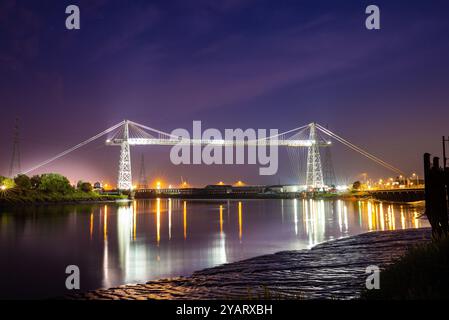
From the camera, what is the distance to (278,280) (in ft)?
32.9

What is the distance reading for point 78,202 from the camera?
218 ft

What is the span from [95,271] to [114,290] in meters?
3.75

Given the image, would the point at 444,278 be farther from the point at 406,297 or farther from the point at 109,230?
the point at 109,230

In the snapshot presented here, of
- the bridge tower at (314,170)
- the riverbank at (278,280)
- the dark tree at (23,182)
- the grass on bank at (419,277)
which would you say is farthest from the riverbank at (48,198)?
the grass on bank at (419,277)

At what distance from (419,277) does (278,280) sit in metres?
3.81

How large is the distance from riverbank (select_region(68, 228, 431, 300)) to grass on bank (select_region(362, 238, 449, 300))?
0.85m

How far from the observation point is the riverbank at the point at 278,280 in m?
8.73

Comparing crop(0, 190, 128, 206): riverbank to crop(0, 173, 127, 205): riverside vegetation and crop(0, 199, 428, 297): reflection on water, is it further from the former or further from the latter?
crop(0, 199, 428, 297): reflection on water

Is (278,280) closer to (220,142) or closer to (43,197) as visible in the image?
(43,197)

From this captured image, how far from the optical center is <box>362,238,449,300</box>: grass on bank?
619 cm

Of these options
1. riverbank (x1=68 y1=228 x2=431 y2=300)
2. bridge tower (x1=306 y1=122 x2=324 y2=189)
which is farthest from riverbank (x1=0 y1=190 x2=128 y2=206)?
riverbank (x1=68 y1=228 x2=431 y2=300)

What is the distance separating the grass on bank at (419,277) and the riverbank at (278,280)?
2.77 ft

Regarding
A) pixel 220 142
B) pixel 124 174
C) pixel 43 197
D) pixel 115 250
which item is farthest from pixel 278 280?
pixel 220 142

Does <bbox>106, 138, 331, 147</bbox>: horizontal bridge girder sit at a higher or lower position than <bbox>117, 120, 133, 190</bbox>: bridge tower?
higher
